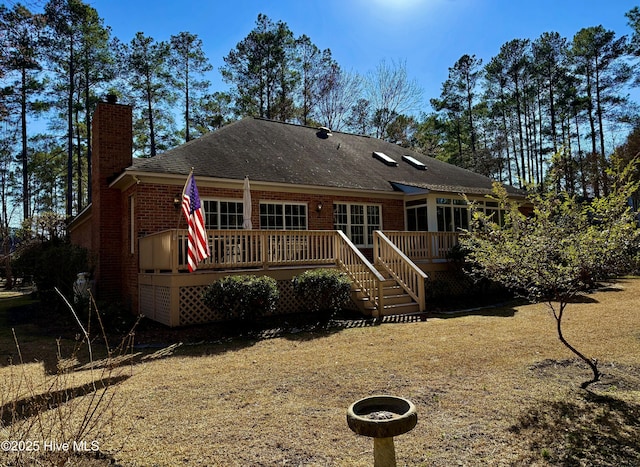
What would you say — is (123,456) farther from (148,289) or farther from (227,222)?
(227,222)

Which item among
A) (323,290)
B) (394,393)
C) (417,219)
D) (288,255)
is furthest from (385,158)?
(394,393)

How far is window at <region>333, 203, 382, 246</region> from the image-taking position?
14.6 metres

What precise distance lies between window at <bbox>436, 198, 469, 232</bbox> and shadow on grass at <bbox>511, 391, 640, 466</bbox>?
37.6 feet

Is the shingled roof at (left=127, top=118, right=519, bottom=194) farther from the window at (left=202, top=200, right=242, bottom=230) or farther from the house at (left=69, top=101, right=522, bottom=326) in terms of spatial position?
the window at (left=202, top=200, right=242, bottom=230)

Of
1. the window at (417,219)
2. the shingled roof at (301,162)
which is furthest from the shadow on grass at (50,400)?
the window at (417,219)

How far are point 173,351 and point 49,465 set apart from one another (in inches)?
201

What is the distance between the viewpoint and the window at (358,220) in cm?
1462

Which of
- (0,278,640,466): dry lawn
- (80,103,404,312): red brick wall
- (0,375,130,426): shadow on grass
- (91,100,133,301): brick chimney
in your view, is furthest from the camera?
(91,100,133,301): brick chimney

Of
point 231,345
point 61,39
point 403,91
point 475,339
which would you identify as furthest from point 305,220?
point 61,39

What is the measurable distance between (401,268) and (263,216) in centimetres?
460

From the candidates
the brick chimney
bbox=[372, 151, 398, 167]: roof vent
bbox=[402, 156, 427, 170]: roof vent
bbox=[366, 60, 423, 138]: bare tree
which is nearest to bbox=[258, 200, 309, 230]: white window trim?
the brick chimney

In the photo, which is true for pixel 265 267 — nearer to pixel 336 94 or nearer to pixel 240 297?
pixel 240 297

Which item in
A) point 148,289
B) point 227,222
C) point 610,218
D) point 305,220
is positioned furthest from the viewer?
point 305,220

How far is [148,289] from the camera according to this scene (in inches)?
424
